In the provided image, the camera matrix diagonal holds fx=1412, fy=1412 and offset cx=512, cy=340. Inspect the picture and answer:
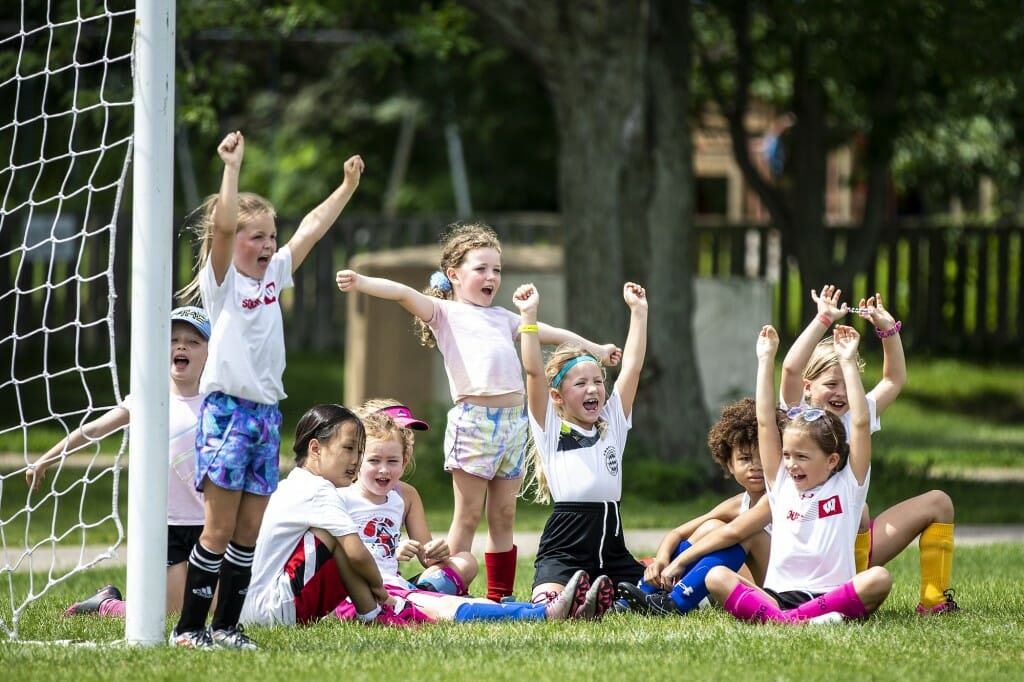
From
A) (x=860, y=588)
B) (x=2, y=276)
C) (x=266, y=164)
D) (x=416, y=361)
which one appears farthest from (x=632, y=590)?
(x=266, y=164)

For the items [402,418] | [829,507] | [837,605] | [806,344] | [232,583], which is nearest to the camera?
[232,583]

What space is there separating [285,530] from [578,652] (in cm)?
144

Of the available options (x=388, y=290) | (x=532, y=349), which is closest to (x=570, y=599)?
(x=532, y=349)

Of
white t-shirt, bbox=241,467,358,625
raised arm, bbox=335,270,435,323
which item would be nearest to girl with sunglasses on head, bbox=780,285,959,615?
raised arm, bbox=335,270,435,323

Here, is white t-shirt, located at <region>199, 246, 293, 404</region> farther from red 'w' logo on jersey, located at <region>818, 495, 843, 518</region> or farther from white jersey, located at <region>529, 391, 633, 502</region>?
red 'w' logo on jersey, located at <region>818, 495, 843, 518</region>

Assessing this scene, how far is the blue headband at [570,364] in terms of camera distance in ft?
20.6

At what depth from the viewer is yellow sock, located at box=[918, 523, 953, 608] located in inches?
241

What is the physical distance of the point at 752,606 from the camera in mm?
5793

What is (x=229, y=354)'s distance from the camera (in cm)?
507

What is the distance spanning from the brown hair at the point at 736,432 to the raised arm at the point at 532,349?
2.81 ft

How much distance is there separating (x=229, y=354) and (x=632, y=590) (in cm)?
210

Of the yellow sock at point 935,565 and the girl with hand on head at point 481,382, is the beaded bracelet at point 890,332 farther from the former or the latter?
the girl with hand on head at point 481,382

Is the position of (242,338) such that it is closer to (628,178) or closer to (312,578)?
(312,578)

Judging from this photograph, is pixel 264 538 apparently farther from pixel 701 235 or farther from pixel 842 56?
pixel 701 235
